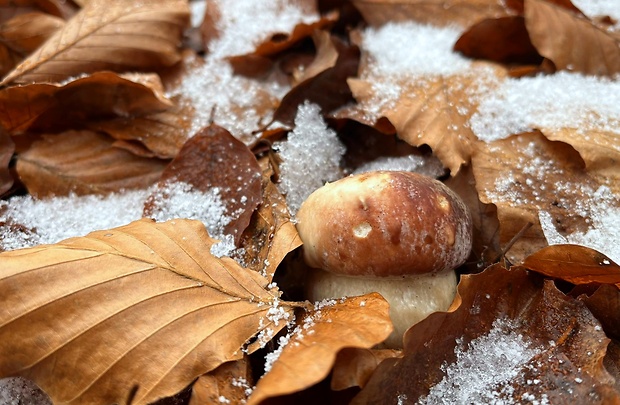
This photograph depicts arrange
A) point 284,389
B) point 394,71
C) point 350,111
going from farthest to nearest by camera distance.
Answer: point 394,71, point 350,111, point 284,389

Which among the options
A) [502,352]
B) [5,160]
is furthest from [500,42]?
[5,160]

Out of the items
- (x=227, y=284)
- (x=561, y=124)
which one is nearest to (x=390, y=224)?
(x=227, y=284)

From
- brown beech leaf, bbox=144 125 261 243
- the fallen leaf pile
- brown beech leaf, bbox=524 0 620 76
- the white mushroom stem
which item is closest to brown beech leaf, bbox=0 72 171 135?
the fallen leaf pile

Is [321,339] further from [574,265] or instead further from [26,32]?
[26,32]

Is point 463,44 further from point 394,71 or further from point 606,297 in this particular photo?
point 606,297

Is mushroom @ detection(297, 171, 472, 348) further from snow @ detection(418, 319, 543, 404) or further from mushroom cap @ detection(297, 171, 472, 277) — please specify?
snow @ detection(418, 319, 543, 404)

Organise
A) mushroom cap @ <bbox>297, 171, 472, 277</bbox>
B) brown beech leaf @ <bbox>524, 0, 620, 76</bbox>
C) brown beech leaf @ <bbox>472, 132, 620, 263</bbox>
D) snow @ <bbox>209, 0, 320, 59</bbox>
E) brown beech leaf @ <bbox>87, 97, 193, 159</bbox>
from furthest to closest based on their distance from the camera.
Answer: snow @ <bbox>209, 0, 320, 59</bbox>, brown beech leaf @ <bbox>524, 0, 620, 76</bbox>, brown beech leaf @ <bbox>87, 97, 193, 159</bbox>, brown beech leaf @ <bbox>472, 132, 620, 263</bbox>, mushroom cap @ <bbox>297, 171, 472, 277</bbox>

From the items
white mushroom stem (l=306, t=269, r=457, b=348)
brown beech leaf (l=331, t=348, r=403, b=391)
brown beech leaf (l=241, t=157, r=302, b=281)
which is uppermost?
brown beech leaf (l=241, t=157, r=302, b=281)
